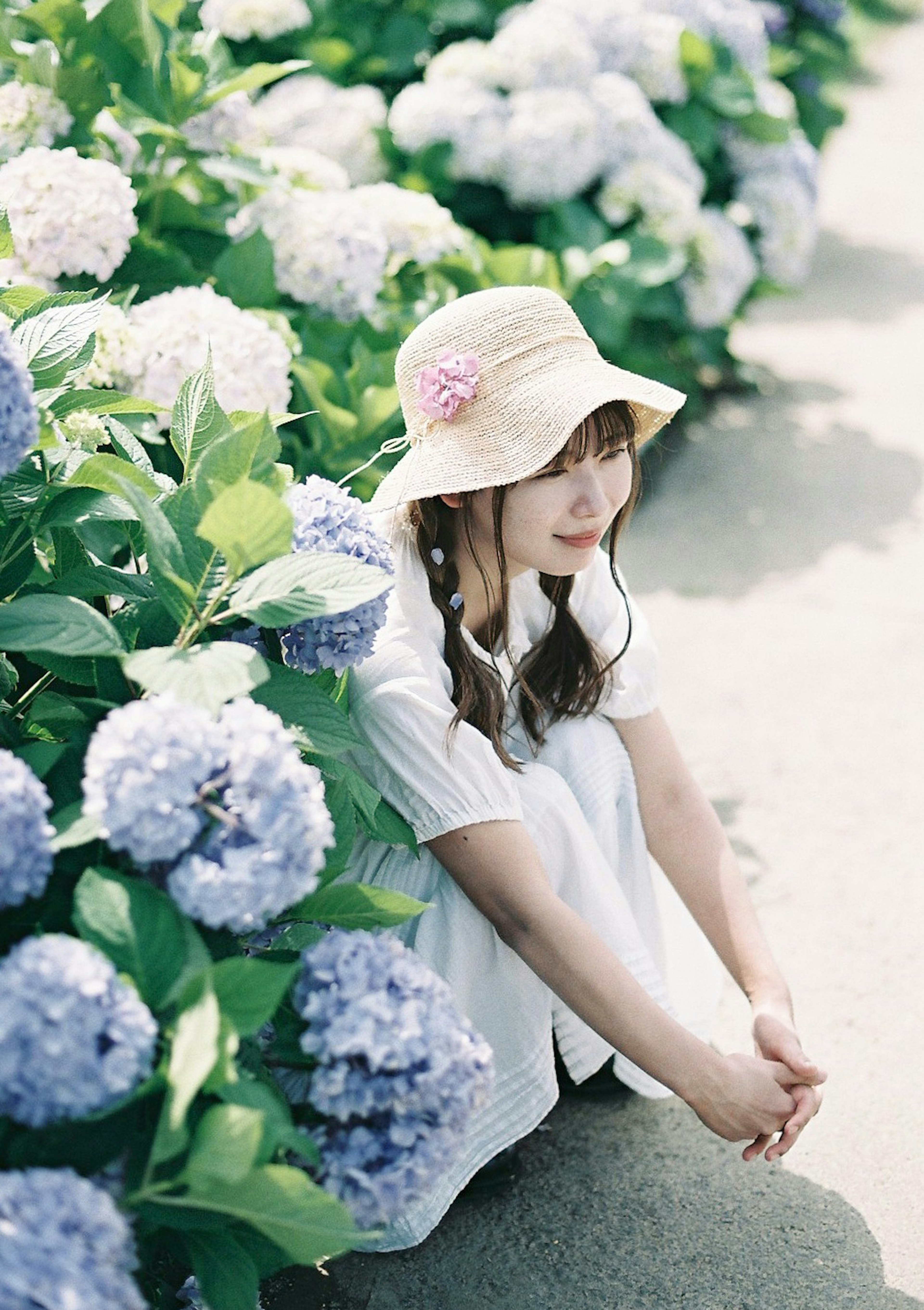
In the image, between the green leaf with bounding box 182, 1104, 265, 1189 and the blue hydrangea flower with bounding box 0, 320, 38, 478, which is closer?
the green leaf with bounding box 182, 1104, 265, 1189

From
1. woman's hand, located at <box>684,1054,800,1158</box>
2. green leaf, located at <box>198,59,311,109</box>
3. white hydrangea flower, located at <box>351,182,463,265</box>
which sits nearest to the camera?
woman's hand, located at <box>684,1054,800,1158</box>

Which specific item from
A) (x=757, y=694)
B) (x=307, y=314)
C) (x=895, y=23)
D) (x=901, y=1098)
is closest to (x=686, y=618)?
(x=757, y=694)

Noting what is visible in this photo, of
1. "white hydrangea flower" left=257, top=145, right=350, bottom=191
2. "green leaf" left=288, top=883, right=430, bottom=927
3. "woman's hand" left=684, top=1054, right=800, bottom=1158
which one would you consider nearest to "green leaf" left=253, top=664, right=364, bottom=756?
"green leaf" left=288, top=883, right=430, bottom=927

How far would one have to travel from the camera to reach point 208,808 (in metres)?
0.97

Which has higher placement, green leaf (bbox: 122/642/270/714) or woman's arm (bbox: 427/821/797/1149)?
green leaf (bbox: 122/642/270/714)

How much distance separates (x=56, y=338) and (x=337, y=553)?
341 millimetres

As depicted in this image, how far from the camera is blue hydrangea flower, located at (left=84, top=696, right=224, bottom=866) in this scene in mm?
953

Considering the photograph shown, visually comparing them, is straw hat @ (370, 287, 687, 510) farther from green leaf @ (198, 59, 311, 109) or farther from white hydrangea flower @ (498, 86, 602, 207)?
white hydrangea flower @ (498, 86, 602, 207)

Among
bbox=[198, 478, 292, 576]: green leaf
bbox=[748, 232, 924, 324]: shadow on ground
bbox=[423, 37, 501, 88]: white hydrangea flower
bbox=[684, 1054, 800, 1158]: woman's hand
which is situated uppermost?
bbox=[198, 478, 292, 576]: green leaf

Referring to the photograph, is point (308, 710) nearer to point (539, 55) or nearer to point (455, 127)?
point (455, 127)

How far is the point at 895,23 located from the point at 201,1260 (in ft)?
36.7

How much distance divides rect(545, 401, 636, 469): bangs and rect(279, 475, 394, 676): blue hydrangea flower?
0.32 m

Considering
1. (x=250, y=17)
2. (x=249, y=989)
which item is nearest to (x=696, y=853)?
(x=249, y=989)

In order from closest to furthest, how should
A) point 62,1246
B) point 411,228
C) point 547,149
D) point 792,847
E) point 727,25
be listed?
point 62,1246
point 792,847
point 411,228
point 547,149
point 727,25
